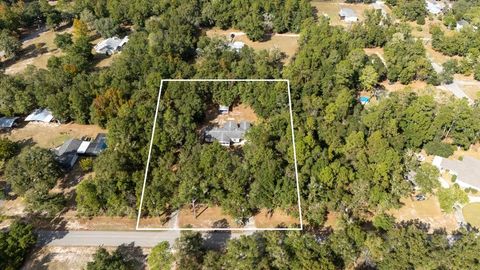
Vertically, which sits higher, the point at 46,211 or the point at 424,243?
the point at 424,243

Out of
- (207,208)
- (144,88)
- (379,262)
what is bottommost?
(207,208)

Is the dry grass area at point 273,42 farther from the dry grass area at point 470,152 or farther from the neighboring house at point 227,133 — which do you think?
the dry grass area at point 470,152

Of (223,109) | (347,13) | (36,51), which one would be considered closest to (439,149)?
(223,109)

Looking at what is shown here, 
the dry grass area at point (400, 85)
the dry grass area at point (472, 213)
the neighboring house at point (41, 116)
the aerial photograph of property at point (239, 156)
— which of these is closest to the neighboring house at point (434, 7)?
the aerial photograph of property at point (239, 156)

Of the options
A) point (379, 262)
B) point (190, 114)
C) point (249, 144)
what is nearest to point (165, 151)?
point (190, 114)

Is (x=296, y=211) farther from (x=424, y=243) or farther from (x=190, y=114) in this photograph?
(x=190, y=114)
